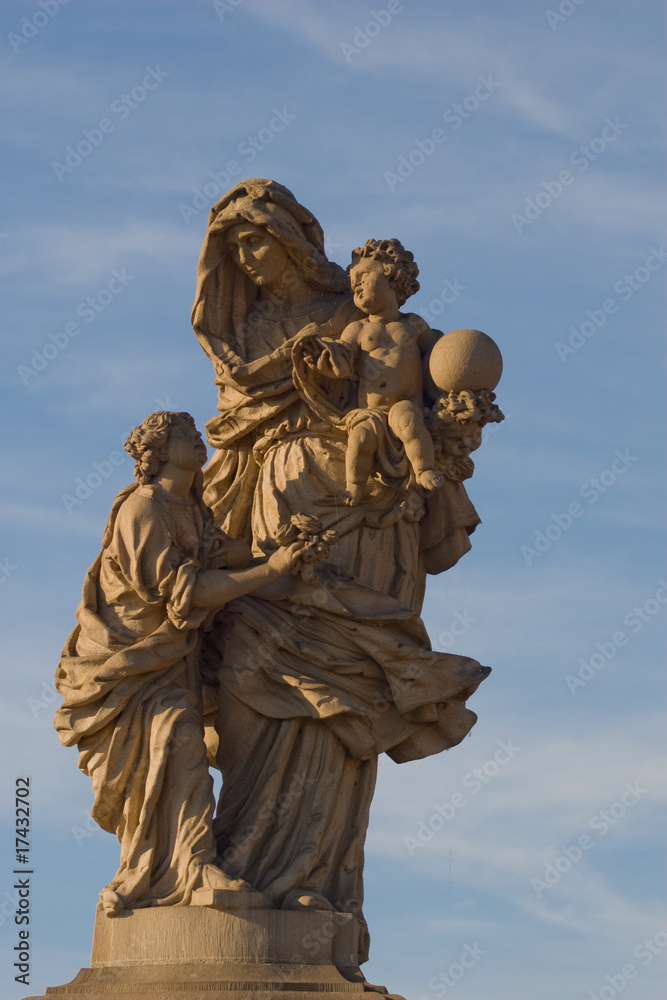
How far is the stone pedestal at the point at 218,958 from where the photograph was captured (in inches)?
489

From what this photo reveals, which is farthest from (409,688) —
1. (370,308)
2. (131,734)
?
(370,308)

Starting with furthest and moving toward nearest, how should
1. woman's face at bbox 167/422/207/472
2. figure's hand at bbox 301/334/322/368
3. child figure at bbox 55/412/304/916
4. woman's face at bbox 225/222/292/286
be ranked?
woman's face at bbox 225/222/292/286 < figure's hand at bbox 301/334/322/368 < woman's face at bbox 167/422/207/472 < child figure at bbox 55/412/304/916

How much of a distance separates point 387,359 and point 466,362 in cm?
58

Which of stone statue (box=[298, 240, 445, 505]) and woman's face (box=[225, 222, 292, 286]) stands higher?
woman's face (box=[225, 222, 292, 286])

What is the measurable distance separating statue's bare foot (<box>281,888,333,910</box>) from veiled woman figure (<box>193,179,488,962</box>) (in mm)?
11

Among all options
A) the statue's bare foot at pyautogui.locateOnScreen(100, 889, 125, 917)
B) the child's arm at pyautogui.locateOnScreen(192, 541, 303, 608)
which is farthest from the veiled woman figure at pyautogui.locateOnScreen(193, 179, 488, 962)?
the statue's bare foot at pyautogui.locateOnScreen(100, 889, 125, 917)

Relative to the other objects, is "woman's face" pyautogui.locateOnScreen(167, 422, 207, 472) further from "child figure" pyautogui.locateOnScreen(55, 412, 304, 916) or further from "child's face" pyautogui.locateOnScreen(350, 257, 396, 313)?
"child's face" pyautogui.locateOnScreen(350, 257, 396, 313)

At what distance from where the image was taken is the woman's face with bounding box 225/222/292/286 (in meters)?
14.5

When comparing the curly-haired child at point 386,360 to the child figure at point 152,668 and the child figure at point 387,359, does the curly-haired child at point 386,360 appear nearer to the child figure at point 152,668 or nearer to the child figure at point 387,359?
the child figure at point 387,359

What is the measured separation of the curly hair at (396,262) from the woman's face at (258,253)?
0.55 m

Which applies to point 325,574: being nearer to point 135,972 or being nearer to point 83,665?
point 83,665

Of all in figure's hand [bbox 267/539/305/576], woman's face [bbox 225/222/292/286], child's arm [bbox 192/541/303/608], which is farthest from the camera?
woman's face [bbox 225/222/292/286]

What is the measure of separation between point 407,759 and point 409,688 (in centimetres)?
57

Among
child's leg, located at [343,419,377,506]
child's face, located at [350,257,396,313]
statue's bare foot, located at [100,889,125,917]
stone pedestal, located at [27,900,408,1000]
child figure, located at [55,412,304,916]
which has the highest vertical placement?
child's face, located at [350,257,396,313]
